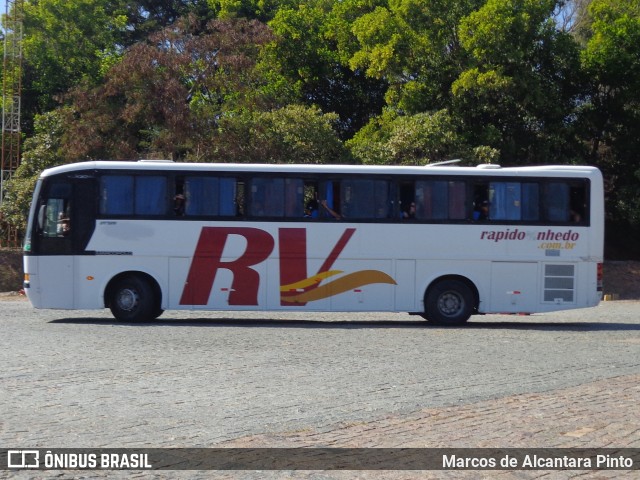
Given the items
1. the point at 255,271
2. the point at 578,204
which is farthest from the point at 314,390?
the point at 578,204

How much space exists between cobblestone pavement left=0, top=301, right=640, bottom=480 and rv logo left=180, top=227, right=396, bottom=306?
130 centimetres

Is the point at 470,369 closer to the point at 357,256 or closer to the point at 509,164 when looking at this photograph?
the point at 357,256

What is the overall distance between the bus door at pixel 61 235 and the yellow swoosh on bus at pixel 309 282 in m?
4.27

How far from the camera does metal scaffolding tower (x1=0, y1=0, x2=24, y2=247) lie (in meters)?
42.3

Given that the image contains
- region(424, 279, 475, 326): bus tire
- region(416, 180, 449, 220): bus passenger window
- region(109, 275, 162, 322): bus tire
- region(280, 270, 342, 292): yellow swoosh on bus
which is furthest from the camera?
region(416, 180, 449, 220): bus passenger window

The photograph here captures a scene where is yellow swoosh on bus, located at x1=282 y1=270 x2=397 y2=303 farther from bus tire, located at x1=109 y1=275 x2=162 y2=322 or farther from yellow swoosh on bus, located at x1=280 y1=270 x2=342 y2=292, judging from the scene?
bus tire, located at x1=109 y1=275 x2=162 y2=322

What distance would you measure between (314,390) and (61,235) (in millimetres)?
10498

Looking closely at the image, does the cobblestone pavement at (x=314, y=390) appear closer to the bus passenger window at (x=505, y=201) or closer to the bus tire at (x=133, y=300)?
the bus tire at (x=133, y=300)

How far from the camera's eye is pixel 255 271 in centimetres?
1995

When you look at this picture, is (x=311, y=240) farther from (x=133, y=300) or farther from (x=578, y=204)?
(x=578, y=204)

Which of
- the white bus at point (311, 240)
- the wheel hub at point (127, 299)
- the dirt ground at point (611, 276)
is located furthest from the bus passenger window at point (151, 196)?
the dirt ground at point (611, 276)

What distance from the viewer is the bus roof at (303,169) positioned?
66.2 ft

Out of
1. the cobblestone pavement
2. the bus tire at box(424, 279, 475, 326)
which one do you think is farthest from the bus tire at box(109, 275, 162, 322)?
the bus tire at box(424, 279, 475, 326)

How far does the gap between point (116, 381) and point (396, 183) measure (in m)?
10.2
